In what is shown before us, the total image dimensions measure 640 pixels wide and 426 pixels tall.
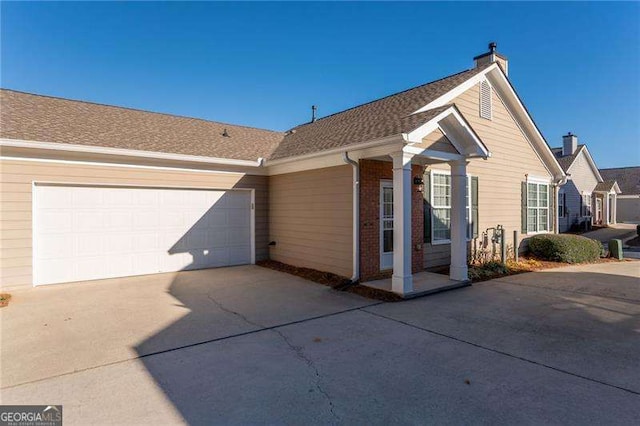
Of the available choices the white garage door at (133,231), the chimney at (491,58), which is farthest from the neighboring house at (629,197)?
the white garage door at (133,231)

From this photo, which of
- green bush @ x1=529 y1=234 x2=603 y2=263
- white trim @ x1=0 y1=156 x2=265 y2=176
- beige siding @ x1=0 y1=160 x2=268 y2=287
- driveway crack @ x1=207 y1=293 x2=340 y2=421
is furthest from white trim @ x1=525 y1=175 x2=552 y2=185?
beige siding @ x1=0 y1=160 x2=268 y2=287

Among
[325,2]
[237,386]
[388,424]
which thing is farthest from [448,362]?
[325,2]

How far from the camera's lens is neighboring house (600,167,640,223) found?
113ft

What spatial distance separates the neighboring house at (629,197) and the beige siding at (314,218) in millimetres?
39502

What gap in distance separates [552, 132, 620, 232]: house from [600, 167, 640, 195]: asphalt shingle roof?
952cm

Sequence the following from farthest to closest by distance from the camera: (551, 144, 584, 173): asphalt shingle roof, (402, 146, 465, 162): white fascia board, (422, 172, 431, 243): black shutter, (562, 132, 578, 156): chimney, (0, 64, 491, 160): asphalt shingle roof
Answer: (562, 132, 578, 156): chimney, (551, 144, 584, 173): asphalt shingle roof, (422, 172, 431, 243): black shutter, (0, 64, 491, 160): asphalt shingle roof, (402, 146, 465, 162): white fascia board

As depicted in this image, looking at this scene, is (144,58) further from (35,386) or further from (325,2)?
(35,386)

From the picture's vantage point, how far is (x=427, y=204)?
9250 millimetres

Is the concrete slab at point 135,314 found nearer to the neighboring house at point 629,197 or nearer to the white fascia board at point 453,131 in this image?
the white fascia board at point 453,131

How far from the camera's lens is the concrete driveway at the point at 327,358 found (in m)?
3.05

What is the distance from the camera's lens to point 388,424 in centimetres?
283

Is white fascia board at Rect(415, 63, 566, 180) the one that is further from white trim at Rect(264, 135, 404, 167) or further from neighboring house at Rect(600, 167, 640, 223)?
neighboring house at Rect(600, 167, 640, 223)

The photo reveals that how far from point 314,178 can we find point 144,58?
8.54 meters

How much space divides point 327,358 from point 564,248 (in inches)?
420
